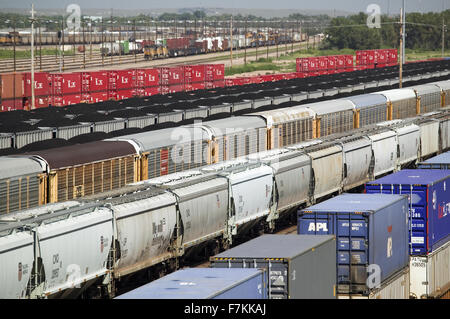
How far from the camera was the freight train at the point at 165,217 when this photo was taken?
21.8 metres

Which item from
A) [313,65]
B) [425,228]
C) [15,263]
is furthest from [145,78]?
[15,263]

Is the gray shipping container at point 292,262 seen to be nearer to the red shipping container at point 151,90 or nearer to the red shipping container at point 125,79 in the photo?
the red shipping container at point 125,79

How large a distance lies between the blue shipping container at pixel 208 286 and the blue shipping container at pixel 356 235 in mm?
5956

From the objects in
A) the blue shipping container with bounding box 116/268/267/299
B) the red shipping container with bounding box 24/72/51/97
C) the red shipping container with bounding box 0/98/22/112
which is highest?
the red shipping container with bounding box 24/72/51/97

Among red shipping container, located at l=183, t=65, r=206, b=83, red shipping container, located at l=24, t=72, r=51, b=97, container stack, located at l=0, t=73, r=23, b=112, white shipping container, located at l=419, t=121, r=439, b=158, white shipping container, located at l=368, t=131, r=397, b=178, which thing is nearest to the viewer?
white shipping container, located at l=368, t=131, r=397, b=178

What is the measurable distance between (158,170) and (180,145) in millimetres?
2238

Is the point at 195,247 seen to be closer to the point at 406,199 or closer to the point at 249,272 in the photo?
the point at 406,199

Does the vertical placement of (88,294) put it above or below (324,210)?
below

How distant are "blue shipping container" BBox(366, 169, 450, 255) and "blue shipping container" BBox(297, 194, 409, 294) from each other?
11.1 ft

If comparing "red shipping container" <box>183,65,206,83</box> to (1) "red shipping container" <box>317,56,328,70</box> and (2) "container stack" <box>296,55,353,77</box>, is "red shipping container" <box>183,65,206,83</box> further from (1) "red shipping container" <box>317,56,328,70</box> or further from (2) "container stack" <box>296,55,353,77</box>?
(1) "red shipping container" <box>317,56,328,70</box>

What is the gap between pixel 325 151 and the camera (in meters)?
41.7

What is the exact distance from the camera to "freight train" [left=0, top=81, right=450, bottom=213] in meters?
29.1

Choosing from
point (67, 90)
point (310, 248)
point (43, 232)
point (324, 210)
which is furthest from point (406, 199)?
point (67, 90)

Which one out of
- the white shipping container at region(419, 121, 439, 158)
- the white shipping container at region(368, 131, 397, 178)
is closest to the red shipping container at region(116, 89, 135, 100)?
the white shipping container at region(419, 121, 439, 158)
